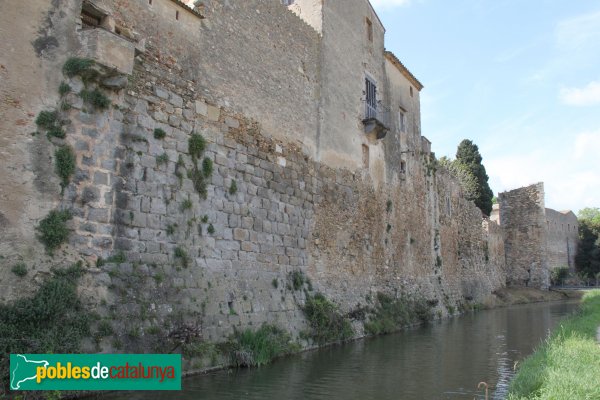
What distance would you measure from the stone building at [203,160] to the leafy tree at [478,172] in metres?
24.7

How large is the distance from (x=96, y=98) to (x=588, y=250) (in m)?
56.0

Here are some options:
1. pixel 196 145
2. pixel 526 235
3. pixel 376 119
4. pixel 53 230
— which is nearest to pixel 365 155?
pixel 376 119

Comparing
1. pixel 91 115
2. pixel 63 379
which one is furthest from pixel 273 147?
pixel 63 379

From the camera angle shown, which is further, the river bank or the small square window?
the river bank

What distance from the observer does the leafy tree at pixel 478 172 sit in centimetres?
4178

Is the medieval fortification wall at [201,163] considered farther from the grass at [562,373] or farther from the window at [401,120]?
the grass at [562,373]

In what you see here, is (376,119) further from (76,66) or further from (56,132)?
(56,132)

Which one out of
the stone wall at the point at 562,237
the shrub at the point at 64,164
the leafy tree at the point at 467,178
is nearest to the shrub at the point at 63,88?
the shrub at the point at 64,164

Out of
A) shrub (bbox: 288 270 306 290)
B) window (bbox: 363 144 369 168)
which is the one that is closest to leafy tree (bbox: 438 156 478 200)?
window (bbox: 363 144 369 168)

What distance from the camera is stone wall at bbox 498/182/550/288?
1507 inches

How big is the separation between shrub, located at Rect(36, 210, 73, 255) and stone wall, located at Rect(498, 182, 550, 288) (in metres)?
37.3

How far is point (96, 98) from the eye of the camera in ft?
28.2

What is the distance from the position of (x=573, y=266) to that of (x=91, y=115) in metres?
54.2

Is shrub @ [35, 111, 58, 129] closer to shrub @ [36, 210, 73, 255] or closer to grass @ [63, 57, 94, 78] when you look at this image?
grass @ [63, 57, 94, 78]
